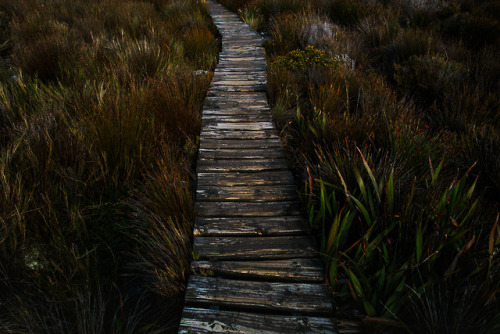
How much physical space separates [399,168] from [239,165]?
1424 millimetres

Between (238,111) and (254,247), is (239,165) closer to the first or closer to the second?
(254,247)

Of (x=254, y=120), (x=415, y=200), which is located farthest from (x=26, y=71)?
(x=415, y=200)

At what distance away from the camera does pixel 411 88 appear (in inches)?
191

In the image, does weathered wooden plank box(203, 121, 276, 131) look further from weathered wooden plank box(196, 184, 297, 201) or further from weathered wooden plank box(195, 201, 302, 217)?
weathered wooden plank box(195, 201, 302, 217)

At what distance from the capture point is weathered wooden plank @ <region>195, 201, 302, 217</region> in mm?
2451

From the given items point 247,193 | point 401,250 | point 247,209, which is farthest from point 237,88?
point 401,250

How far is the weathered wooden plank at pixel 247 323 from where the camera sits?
164 centimetres

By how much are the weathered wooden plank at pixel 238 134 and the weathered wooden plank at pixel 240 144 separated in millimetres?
68

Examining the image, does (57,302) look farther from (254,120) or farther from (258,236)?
(254,120)

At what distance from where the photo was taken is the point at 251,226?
92.1 inches

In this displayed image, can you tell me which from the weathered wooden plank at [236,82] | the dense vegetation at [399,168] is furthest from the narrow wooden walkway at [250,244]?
the weathered wooden plank at [236,82]

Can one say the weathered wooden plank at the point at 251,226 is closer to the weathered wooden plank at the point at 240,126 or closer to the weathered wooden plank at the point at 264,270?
the weathered wooden plank at the point at 264,270

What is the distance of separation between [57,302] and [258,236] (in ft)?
4.26


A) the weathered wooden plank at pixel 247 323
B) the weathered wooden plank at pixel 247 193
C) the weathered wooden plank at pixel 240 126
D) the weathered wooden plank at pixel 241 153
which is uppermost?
the weathered wooden plank at pixel 240 126
